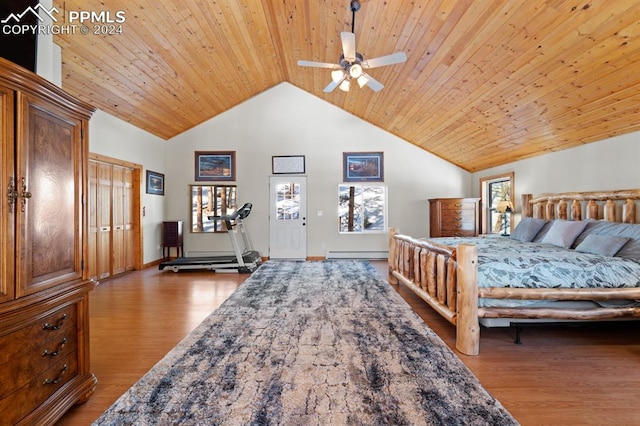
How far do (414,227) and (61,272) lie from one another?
6.41 m

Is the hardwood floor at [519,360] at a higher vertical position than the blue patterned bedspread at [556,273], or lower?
lower

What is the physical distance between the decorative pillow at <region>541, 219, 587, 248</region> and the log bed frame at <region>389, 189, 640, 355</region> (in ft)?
1.18

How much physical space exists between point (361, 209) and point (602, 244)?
450 centimetres

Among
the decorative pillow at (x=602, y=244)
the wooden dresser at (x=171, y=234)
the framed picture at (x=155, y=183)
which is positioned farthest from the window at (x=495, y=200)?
the framed picture at (x=155, y=183)

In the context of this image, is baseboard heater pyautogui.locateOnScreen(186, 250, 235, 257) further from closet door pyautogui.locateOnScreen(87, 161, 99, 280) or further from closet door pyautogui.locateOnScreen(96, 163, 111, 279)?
closet door pyautogui.locateOnScreen(87, 161, 99, 280)

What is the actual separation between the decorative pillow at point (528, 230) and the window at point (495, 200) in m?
1.24

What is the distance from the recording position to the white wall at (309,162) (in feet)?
22.4

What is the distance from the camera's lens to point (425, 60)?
3637mm

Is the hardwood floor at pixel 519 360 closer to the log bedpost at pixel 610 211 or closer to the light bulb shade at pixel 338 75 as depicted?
the log bedpost at pixel 610 211

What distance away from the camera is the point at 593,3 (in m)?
2.15

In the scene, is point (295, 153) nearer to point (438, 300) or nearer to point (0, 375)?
point (438, 300)

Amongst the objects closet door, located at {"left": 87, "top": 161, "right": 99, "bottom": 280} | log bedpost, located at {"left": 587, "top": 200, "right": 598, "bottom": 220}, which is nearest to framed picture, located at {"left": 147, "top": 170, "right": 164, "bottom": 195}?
closet door, located at {"left": 87, "top": 161, "right": 99, "bottom": 280}

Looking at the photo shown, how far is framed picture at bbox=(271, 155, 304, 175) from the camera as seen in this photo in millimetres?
6848

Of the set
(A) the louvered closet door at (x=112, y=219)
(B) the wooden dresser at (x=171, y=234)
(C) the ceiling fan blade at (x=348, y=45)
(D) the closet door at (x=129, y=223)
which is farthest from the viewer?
(B) the wooden dresser at (x=171, y=234)
